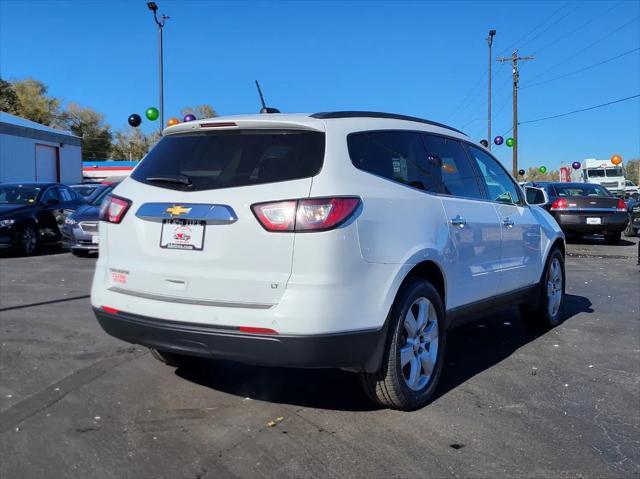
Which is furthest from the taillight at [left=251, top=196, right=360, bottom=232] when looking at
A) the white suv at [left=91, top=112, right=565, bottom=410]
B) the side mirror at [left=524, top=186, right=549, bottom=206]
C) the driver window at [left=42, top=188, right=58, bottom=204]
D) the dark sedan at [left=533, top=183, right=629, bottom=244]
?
the dark sedan at [left=533, top=183, right=629, bottom=244]

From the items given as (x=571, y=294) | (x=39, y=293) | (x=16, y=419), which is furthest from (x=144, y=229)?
(x=571, y=294)

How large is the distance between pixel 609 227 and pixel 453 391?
12451 millimetres

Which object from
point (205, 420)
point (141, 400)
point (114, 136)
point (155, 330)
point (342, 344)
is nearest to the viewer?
point (342, 344)

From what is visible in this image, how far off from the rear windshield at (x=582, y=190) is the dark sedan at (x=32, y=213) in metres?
12.0

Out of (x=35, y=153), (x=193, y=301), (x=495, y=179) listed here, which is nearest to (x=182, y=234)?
(x=193, y=301)

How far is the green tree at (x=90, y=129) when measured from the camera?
79.0m

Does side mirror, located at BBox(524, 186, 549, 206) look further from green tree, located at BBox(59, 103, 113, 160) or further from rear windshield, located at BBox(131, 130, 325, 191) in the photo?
green tree, located at BBox(59, 103, 113, 160)

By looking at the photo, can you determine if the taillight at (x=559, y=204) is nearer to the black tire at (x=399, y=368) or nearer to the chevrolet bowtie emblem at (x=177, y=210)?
the black tire at (x=399, y=368)

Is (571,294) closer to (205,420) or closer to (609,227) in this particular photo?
(205,420)

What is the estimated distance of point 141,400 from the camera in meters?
4.07

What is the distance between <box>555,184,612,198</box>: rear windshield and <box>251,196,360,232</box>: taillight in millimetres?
13708

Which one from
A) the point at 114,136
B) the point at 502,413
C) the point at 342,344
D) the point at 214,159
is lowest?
the point at 502,413

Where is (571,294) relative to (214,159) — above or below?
below

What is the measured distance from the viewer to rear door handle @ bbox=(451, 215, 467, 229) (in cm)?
422
